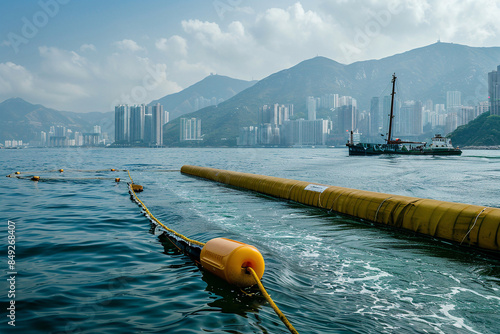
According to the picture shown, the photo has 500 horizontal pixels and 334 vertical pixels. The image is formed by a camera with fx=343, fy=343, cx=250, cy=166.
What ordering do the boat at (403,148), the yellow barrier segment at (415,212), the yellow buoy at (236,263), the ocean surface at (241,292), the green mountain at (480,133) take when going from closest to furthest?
the ocean surface at (241,292) < the yellow buoy at (236,263) < the yellow barrier segment at (415,212) < the boat at (403,148) < the green mountain at (480,133)

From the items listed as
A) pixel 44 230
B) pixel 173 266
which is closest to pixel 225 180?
pixel 44 230

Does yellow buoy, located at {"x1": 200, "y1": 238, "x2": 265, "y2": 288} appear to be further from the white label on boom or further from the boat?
the boat

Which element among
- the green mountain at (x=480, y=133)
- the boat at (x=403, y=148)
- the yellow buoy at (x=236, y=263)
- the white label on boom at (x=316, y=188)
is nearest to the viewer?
the yellow buoy at (x=236, y=263)

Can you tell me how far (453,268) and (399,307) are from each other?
309cm

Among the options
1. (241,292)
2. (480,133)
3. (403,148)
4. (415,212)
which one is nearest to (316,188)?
(415,212)

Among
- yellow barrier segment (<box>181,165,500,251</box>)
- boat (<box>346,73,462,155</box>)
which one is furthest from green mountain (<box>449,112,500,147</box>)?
yellow barrier segment (<box>181,165,500,251</box>)

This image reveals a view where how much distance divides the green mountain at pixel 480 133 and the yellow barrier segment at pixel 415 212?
175 meters

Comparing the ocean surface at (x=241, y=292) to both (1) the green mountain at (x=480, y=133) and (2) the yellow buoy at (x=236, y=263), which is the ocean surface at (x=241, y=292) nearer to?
(2) the yellow buoy at (x=236, y=263)

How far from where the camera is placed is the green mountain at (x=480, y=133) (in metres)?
158

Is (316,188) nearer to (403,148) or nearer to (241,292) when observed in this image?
(241,292)

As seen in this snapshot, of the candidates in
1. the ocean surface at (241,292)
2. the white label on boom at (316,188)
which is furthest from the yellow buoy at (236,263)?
the white label on boom at (316,188)

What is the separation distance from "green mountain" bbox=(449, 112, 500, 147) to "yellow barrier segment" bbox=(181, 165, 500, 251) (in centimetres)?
17507

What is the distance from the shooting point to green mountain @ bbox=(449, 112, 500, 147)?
157875 mm

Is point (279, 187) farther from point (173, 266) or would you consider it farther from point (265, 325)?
point (265, 325)
